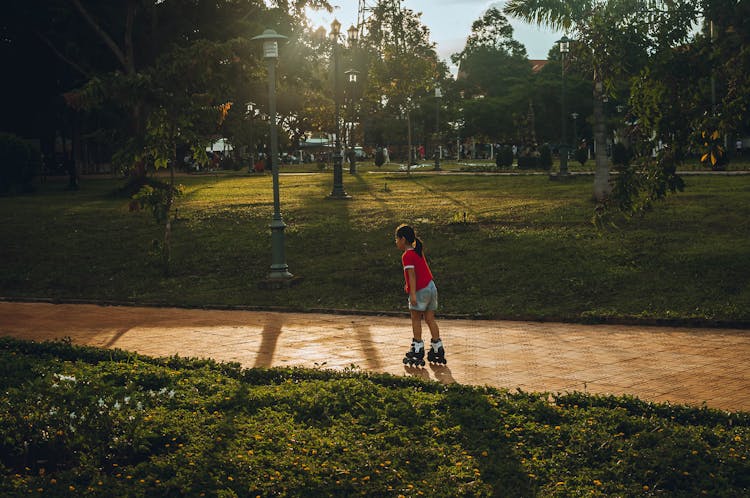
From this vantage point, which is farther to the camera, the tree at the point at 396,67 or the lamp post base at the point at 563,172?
the tree at the point at 396,67

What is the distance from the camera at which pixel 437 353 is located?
9031 mm

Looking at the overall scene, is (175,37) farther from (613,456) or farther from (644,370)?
(613,456)

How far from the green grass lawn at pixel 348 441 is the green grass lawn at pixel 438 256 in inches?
220

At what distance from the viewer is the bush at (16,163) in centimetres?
3064

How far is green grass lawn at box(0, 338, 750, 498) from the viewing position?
5.37 m

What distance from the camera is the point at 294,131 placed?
77188 mm

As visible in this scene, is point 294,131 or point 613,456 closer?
point 613,456

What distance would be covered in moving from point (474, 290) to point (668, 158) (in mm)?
6995

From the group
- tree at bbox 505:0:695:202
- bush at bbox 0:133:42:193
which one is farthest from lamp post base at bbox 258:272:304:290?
bush at bbox 0:133:42:193

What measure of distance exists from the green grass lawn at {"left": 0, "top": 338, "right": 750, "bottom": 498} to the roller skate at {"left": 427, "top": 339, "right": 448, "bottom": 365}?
128 cm

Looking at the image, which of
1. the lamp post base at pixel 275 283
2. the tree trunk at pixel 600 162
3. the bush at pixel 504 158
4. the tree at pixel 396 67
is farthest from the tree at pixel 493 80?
the lamp post base at pixel 275 283

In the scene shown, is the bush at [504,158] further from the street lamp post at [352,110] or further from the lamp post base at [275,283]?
the lamp post base at [275,283]

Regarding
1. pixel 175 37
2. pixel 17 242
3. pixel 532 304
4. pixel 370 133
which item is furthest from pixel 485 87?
pixel 532 304

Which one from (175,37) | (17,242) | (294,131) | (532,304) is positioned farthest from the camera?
(294,131)
